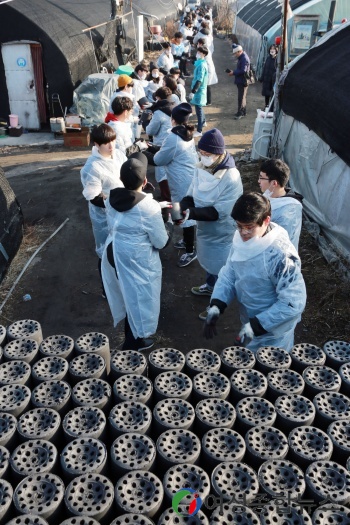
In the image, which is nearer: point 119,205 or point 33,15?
point 119,205

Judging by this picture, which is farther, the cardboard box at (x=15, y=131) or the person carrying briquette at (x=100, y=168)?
the cardboard box at (x=15, y=131)

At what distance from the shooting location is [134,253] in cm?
421

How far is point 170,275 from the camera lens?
20.9 ft

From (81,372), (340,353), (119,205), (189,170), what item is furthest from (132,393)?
(189,170)

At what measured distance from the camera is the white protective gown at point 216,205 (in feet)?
15.5

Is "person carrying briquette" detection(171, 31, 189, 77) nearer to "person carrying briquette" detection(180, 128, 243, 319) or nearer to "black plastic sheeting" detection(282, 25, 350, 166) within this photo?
"black plastic sheeting" detection(282, 25, 350, 166)

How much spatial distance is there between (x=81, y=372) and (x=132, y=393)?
1.13 ft

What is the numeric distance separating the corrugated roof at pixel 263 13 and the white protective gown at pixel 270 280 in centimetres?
1521

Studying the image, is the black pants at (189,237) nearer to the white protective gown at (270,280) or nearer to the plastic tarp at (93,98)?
the white protective gown at (270,280)

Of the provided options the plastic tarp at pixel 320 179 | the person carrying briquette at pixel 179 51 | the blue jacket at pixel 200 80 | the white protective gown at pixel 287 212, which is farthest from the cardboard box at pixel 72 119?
the white protective gown at pixel 287 212

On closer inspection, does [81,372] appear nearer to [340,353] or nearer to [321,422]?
[321,422]

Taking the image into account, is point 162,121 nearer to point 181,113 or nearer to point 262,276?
point 181,113

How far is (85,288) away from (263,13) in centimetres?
1927

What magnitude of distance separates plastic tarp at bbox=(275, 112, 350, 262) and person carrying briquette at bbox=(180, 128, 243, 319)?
2.13 m
